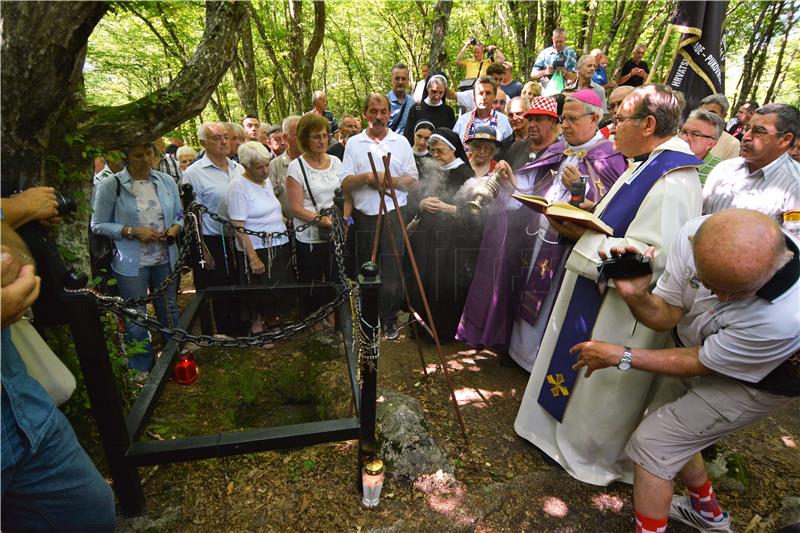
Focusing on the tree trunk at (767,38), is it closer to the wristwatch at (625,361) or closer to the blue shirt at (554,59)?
the blue shirt at (554,59)

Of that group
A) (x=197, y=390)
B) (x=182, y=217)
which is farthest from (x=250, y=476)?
(x=182, y=217)

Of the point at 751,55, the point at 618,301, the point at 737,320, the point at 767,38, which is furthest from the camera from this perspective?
the point at 751,55

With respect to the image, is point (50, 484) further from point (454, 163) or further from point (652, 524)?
point (454, 163)

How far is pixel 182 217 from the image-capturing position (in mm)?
4277

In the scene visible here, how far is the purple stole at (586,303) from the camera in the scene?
257 centimetres

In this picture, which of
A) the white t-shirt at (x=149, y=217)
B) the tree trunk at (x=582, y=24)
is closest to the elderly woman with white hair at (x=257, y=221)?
the white t-shirt at (x=149, y=217)

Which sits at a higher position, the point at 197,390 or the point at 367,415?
the point at 367,415

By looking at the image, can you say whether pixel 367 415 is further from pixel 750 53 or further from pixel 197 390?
pixel 750 53

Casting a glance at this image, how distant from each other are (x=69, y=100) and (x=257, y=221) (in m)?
1.94

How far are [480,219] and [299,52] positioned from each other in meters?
7.95

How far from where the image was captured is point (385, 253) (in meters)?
4.75

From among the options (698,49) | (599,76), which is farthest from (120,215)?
(599,76)

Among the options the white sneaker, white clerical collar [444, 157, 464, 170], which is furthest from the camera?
white clerical collar [444, 157, 464, 170]

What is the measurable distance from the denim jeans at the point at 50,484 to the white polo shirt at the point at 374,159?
3.40 m
